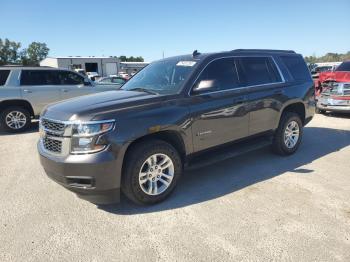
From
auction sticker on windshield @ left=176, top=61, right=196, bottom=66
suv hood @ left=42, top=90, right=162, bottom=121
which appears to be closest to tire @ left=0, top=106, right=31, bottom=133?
suv hood @ left=42, top=90, right=162, bottom=121

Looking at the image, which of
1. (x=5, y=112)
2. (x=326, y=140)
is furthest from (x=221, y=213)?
(x=5, y=112)

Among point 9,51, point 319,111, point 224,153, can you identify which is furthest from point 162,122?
point 9,51

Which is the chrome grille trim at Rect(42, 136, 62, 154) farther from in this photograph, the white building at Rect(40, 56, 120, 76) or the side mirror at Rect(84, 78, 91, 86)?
the white building at Rect(40, 56, 120, 76)

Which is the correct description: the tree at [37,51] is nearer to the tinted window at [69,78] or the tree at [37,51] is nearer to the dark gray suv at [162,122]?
the tinted window at [69,78]

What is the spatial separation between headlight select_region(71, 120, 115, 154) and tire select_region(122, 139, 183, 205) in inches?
15.9

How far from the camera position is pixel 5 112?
8.42m

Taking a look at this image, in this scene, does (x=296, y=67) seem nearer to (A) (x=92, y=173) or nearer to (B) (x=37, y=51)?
(A) (x=92, y=173)

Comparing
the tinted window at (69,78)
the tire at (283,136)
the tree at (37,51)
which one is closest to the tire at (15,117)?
the tinted window at (69,78)

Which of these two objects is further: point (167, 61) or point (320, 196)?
point (167, 61)

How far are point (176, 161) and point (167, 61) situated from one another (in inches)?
71.7

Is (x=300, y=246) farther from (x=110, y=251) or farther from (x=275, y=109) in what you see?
(x=275, y=109)

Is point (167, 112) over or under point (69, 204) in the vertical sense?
over

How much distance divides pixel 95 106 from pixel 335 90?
8.19m

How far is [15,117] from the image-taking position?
28.3ft
